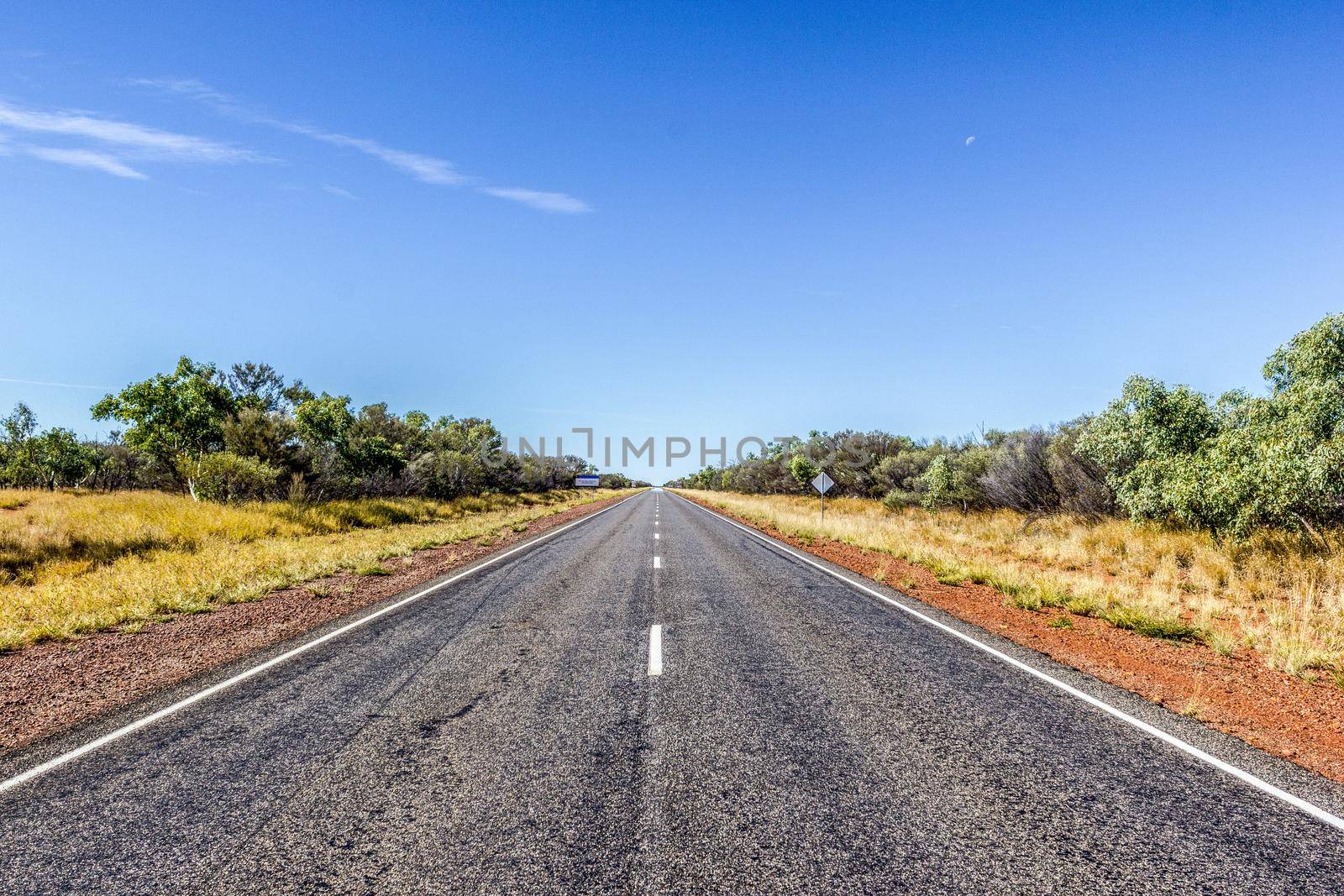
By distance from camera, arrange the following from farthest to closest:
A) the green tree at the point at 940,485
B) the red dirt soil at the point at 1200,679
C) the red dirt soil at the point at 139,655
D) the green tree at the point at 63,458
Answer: the green tree at the point at 63,458 < the green tree at the point at 940,485 < the red dirt soil at the point at 139,655 < the red dirt soil at the point at 1200,679

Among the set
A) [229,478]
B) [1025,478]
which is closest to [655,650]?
[229,478]

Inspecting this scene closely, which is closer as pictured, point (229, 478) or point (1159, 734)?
point (1159, 734)

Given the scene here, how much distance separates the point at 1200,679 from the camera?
6117mm

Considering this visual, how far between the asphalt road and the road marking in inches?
4.7

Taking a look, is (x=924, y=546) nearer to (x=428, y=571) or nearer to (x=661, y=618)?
(x=661, y=618)

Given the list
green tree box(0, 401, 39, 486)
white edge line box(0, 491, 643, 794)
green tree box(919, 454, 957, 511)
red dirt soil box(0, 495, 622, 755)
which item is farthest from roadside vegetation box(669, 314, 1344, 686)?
green tree box(0, 401, 39, 486)

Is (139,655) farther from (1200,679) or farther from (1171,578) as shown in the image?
(1171,578)

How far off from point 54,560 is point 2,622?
18.0 ft

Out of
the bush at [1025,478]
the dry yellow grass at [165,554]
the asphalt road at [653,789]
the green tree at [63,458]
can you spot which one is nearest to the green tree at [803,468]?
the bush at [1025,478]

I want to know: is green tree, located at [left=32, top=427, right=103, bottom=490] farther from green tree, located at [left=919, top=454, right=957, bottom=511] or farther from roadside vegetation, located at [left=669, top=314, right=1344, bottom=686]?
green tree, located at [left=919, top=454, right=957, bottom=511]

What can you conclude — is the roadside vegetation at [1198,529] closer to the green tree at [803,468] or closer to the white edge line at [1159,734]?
the white edge line at [1159,734]

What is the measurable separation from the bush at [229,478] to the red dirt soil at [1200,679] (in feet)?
69.9

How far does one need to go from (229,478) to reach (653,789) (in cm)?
2200

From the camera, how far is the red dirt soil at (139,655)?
16.2 feet
